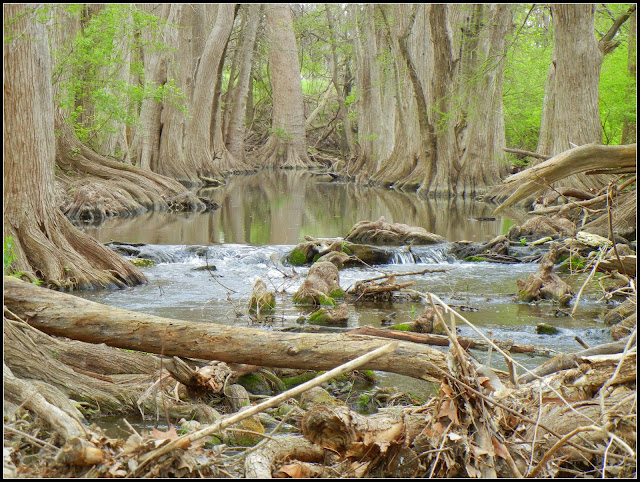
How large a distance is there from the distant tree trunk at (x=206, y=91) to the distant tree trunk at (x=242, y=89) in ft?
10.8

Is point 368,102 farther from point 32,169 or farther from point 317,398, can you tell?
point 317,398

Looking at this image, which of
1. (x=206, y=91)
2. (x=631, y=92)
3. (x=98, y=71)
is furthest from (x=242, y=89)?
(x=631, y=92)

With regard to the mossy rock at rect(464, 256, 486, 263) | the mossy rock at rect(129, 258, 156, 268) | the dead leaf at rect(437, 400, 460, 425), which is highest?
the dead leaf at rect(437, 400, 460, 425)

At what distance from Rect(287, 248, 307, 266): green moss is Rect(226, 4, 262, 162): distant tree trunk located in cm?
2346

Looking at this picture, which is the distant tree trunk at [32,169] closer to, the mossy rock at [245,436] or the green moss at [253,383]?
the green moss at [253,383]

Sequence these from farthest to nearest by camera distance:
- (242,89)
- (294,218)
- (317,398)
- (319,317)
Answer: (242,89) → (294,218) → (319,317) → (317,398)

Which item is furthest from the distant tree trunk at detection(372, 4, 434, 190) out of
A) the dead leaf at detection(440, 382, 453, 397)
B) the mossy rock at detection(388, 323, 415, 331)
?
the dead leaf at detection(440, 382, 453, 397)

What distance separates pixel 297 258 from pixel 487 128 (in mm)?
13573

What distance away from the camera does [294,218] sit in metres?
19.3

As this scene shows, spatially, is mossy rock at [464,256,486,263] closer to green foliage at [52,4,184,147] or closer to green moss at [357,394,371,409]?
green moss at [357,394,371,409]

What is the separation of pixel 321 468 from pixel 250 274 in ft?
27.9

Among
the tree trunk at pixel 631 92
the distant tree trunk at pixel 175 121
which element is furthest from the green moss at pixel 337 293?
the distant tree trunk at pixel 175 121

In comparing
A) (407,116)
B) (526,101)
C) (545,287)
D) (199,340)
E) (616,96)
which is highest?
(526,101)

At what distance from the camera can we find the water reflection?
1582cm
